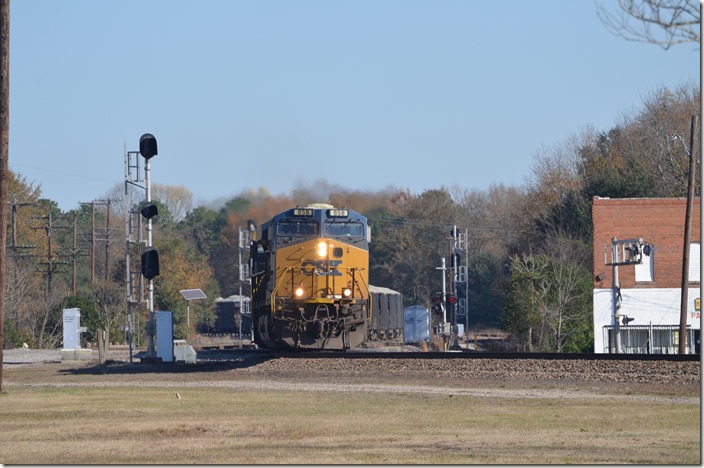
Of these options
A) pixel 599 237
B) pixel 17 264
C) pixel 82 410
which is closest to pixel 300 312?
pixel 82 410

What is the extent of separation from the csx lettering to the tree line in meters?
9.43

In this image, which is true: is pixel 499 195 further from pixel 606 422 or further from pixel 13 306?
pixel 606 422

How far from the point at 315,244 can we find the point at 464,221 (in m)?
65.0

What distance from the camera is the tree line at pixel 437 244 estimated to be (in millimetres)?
49969

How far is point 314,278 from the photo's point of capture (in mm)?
31156

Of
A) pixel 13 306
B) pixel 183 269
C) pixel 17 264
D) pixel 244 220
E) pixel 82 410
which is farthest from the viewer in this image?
pixel 183 269

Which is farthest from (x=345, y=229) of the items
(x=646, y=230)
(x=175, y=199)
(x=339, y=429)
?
(x=175, y=199)

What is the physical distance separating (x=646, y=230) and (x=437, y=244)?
34.7 metres

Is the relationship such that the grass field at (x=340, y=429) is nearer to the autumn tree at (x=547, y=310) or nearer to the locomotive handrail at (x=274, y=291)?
the locomotive handrail at (x=274, y=291)

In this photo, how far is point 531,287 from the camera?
48844 millimetres

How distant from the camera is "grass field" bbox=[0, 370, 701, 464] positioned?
13.5m

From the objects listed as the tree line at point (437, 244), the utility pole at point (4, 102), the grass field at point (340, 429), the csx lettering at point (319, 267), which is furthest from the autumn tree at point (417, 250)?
the grass field at point (340, 429)

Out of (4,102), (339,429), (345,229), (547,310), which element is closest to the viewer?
(339,429)

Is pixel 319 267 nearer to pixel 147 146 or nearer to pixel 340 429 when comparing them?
pixel 147 146
